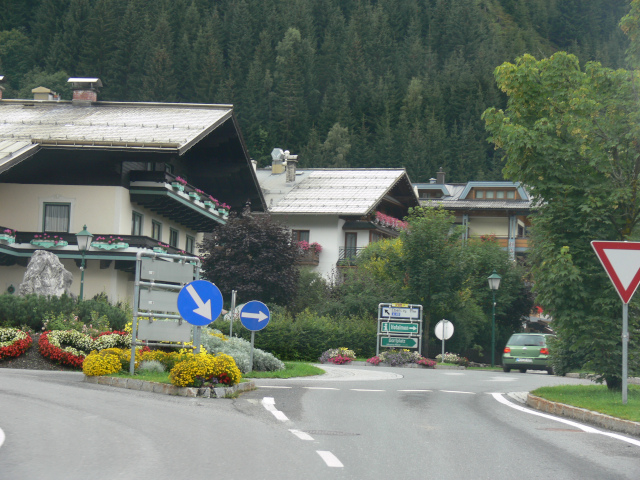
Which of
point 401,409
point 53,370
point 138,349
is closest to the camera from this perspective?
point 401,409

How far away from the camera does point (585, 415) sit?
1299 centimetres

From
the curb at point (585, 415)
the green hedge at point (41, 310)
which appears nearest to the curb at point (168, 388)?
the curb at point (585, 415)

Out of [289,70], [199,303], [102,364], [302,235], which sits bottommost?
[102,364]

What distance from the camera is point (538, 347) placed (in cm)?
3306

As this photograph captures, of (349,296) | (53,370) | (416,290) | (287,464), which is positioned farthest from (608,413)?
(349,296)

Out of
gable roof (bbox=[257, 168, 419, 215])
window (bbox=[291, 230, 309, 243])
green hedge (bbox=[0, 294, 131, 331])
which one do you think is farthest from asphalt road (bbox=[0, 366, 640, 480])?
window (bbox=[291, 230, 309, 243])

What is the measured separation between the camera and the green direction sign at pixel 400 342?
1416 inches

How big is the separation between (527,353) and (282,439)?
24773 mm

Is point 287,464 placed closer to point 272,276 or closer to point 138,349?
point 138,349

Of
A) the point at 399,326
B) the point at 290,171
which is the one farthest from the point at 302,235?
the point at 399,326

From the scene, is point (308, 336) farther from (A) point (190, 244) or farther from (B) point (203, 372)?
(B) point (203, 372)

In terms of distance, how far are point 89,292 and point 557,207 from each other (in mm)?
25946

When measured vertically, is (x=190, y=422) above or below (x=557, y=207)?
below

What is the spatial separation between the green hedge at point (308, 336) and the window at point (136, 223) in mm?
7480
